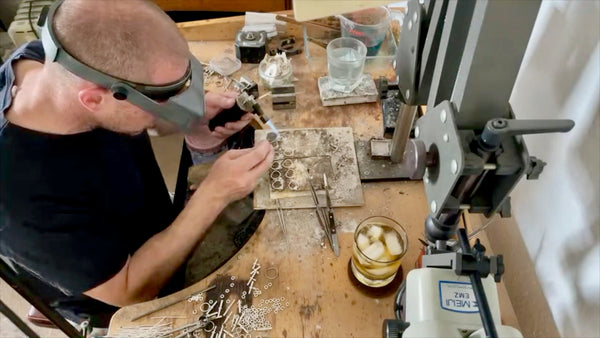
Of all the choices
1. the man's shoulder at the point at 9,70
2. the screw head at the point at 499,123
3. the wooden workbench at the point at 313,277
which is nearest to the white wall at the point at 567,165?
the wooden workbench at the point at 313,277

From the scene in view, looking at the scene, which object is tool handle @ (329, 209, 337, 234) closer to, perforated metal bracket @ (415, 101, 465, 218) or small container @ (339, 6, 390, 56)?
perforated metal bracket @ (415, 101, 465, 218)

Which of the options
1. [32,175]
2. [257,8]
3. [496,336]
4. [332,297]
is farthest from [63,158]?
[257,8]

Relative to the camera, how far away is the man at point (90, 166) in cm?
91

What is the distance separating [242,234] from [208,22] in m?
0.84

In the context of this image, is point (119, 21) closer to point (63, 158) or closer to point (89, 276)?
point (63, 158)

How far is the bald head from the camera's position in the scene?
35.3 inches

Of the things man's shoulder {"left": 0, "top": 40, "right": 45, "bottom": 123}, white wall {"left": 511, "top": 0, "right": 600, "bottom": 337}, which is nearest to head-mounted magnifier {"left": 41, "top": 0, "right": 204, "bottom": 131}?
man's shoulder {"left": 0, "top": 40, "right": 45, "bottom": 123}

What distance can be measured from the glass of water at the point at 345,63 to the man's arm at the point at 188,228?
1.17 feet

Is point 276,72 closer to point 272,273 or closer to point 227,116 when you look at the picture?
point 227,116

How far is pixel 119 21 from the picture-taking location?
906 mm

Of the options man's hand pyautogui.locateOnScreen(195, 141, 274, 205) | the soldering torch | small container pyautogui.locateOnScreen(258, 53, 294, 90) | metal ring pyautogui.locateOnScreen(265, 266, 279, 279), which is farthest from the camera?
small container pyautogui.locateOnScreen(258, 53, 294, 90)

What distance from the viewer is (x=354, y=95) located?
53.2 inches

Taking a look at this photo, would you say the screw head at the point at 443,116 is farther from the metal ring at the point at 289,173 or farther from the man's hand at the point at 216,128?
the man's hand at the point at 216,128

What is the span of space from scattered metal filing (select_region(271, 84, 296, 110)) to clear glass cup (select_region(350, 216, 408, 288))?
0.54 metres
